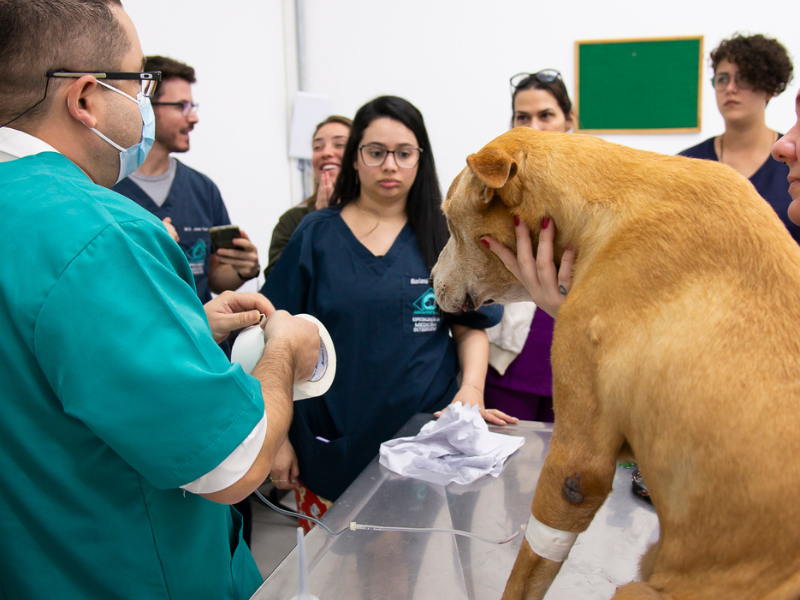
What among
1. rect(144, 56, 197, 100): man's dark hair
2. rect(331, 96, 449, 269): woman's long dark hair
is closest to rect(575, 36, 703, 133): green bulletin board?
rect(331, 96, 449, 269): woman's long dark hair

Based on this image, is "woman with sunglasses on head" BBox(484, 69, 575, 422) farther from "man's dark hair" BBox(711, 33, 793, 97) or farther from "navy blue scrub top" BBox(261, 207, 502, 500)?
"man's dark hair" BBox(711, 33, 793, 97)

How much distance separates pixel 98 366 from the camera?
0.68 meters

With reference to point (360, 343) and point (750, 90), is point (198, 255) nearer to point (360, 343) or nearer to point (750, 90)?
point (360, 343)

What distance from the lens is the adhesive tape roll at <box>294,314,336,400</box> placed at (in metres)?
1.15

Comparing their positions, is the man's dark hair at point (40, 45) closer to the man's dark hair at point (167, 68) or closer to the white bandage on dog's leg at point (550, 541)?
the white bandage on dog's leg at point (550, 541)

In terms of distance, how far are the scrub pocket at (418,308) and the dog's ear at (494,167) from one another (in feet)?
2.99

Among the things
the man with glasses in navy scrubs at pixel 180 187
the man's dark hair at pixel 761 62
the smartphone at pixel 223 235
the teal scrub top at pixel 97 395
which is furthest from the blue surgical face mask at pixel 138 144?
the man's dark hair at pixel 761 62

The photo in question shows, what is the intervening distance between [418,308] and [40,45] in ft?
4.12

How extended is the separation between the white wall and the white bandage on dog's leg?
305cm

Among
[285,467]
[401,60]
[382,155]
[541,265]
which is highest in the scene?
Answer: [401,60]

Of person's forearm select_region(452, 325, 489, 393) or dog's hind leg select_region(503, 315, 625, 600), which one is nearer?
dog's hind leg select_region(503, 315, 625, 600)

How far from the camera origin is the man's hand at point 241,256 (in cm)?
221

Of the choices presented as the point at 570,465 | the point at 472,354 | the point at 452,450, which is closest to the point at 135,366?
the point at 570,465

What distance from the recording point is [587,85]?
3.98 metres
